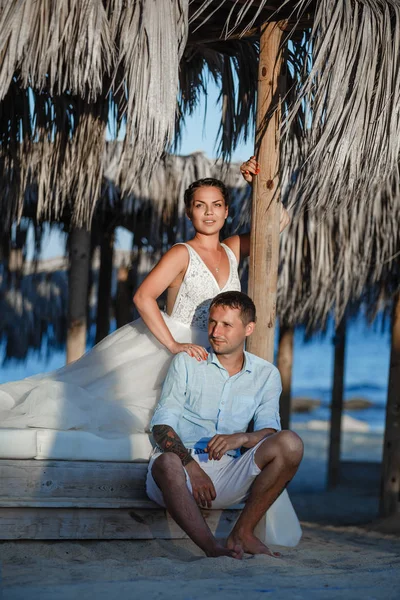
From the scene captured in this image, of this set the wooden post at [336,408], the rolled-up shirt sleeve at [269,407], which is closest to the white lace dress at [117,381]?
the rolled-up shirt sleeve at [269,407]

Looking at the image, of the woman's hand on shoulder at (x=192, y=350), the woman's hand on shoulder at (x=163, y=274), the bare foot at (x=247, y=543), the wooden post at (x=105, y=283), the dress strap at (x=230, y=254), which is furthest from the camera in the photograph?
the wooden post at (x=105, y=283)

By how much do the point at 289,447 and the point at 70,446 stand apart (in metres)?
0.97

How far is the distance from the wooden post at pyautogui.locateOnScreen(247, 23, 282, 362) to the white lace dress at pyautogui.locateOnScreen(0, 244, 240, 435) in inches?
8.0

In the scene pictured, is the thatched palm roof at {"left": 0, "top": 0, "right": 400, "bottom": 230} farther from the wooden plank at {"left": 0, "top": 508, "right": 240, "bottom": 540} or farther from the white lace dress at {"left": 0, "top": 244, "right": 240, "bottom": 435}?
the wooden plank at {"left": 0, "top": 508, "right": 240, "bottom": 540}

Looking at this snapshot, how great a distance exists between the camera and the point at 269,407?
11.6 feet

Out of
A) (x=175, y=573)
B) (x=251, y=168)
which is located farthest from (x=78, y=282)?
(x=175, y=573)

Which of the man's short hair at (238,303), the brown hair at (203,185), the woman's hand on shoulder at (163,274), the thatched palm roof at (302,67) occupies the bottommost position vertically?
the man's short hair at (238,303)

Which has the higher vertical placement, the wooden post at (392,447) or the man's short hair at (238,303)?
the man's short hair at (238,303)

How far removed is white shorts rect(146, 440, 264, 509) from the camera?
10.9 feet

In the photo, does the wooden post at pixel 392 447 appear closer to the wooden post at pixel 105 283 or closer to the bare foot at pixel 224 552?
the wooden post at pixel 105 283

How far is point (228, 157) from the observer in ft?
16.0

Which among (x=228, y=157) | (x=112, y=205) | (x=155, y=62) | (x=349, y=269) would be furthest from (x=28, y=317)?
(x=155, y=62)

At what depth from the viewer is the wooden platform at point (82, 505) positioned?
3406 millimetres

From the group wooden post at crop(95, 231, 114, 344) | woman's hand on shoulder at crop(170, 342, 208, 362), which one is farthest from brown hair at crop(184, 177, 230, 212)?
wooden post at crop(95, 231, 114, 344)
